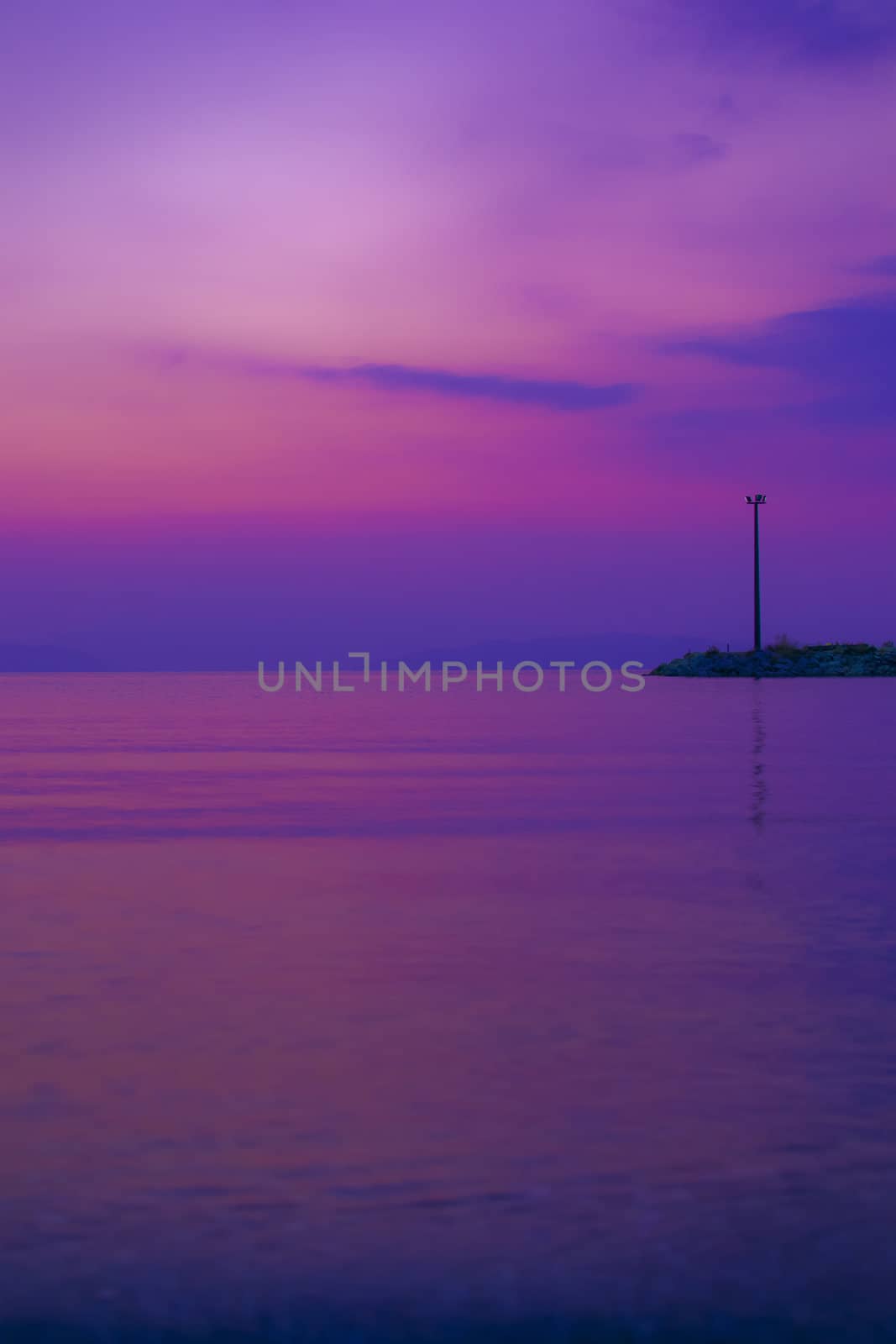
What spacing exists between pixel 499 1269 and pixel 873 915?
21.8ft

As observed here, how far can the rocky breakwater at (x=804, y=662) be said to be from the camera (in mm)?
95375

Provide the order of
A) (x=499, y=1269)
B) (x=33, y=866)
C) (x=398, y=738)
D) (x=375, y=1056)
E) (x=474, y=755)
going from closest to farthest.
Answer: (x=499, y=1269) < (x=375, y=1056) < (x=33, y=866) < (x=474, y=755) < (x=398, y=738)

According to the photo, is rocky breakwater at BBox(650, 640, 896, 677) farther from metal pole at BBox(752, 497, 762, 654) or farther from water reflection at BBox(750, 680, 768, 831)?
water reflection at BBox(750, 680, 768, 831)

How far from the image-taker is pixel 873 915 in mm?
10125

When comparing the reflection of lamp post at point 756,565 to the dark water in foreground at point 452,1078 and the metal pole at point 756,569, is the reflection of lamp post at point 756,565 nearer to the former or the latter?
the metal pole at point 756,569

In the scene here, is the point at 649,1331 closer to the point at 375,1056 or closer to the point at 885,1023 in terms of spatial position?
the point at 375,1056

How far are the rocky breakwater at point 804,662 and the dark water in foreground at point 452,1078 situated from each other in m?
82.7

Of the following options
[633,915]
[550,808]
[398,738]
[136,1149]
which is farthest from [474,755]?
[136,1149]

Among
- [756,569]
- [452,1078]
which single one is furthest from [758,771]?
[756,569]

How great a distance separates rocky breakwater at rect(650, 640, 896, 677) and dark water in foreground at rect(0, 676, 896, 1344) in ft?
271

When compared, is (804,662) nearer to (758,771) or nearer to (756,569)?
(756,569)

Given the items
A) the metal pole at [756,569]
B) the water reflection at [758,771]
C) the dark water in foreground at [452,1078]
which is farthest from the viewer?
the metal pole at [756,569]

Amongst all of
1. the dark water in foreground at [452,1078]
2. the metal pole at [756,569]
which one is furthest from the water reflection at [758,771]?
the metal pole at [756,569]

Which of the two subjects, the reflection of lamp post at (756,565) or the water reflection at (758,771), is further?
the reflection of lamp post at (756,565)
